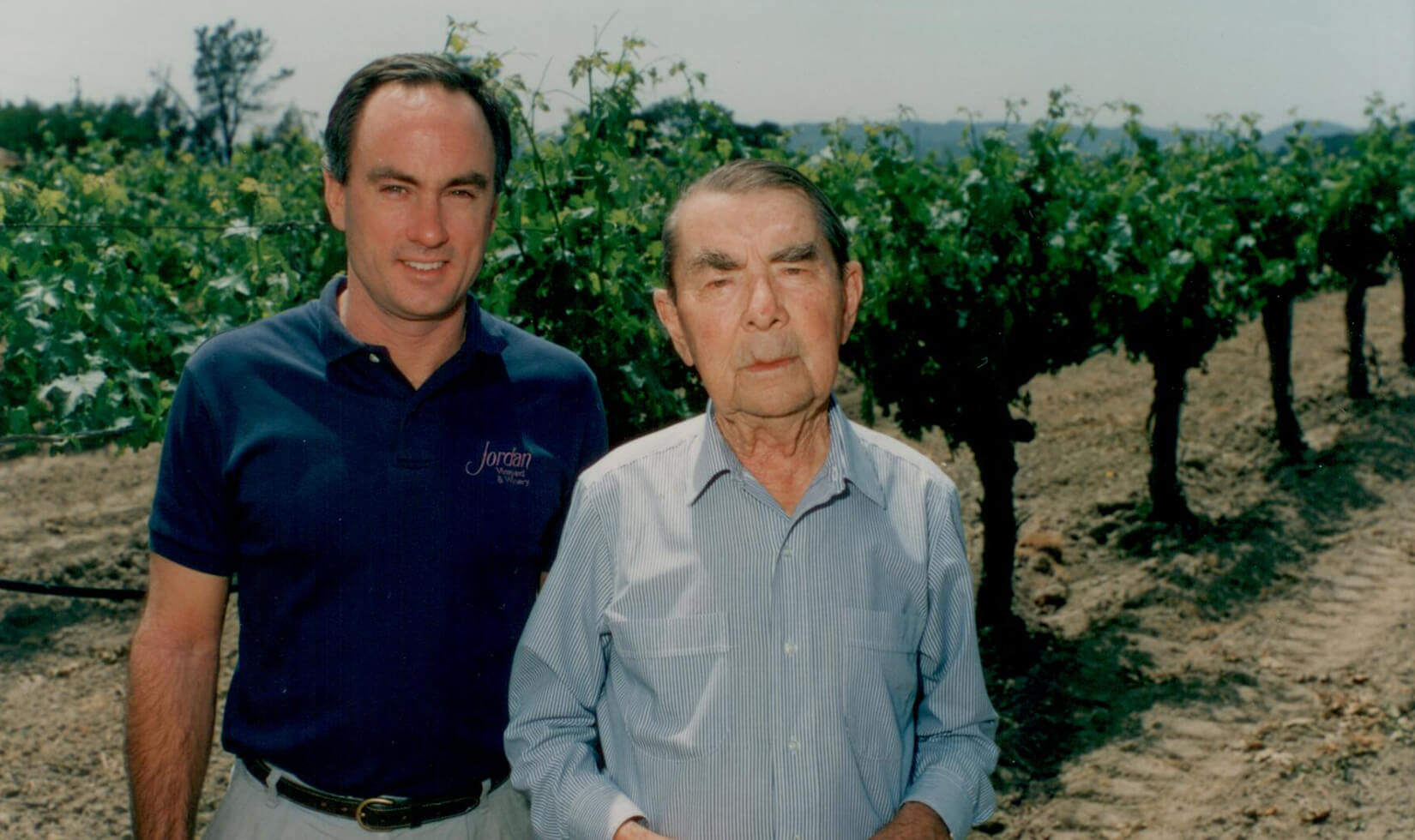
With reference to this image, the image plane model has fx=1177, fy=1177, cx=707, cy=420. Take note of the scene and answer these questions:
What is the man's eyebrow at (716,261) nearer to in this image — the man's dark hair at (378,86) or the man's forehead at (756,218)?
the man's forehead at (756,218)

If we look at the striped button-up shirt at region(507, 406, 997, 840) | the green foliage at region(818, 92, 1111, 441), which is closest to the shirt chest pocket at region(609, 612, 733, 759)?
the striped button-up shirt at region(507, 406, 997, 840)

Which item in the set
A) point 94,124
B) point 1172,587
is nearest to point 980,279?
point 1172,587

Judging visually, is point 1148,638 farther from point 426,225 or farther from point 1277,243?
point 426,225

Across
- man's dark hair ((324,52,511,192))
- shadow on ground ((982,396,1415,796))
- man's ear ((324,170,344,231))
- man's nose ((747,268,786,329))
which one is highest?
man's dark hair ((324,52,511,192))

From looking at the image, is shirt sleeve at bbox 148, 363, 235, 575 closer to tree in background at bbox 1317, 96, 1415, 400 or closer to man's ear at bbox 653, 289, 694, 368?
man's ear at bbox 653, 289, 694, 368

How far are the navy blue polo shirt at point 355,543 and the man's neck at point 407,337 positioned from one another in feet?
0.15

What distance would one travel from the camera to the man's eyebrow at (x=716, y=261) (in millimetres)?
1651

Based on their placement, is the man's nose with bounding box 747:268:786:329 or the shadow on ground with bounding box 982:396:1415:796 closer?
the man's nose with bounding box 747:268:786:329

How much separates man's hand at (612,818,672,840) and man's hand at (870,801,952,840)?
0.99 feet

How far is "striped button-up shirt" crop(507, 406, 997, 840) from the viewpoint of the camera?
1604mm

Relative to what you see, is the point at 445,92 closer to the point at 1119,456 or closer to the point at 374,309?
the point at 374,309

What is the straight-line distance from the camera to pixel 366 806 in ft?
5.90

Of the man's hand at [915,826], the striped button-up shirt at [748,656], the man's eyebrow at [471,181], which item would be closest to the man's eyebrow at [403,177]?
the man's eyebrow at [471,181]

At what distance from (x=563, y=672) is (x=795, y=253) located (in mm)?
675
